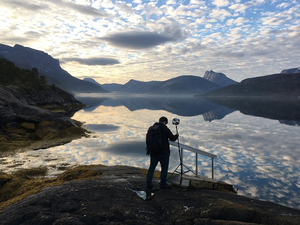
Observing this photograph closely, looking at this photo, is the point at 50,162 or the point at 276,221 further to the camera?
the point at 50,162

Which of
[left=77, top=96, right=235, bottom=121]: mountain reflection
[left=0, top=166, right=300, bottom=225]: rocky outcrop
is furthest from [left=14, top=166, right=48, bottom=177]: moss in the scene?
[left=77, top=96, right=235, bottom=121]: mountain reflection

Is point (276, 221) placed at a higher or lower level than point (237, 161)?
higher

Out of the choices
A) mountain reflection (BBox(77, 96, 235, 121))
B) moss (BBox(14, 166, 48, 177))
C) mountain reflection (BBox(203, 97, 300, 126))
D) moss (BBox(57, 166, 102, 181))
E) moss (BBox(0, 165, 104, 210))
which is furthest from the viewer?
mountain reflection (BBox(77, 96, 235, 121))

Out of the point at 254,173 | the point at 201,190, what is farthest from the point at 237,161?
the point at 201,190

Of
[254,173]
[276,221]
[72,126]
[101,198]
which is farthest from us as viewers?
[72,126]

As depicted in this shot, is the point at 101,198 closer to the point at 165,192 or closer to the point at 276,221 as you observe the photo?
the point at 165,192

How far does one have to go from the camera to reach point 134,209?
21.7ft

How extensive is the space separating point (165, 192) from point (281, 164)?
13.8 m

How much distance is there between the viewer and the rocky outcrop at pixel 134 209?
234 inches

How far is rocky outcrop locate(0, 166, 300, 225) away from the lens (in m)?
5.95

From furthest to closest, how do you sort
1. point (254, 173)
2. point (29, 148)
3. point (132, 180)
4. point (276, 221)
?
point (29, 148)
point (254, 173)
point (132, 180)
point (276, 221)

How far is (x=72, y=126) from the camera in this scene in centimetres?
2980

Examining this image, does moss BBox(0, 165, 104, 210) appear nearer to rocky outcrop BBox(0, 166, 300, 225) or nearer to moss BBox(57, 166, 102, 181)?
moss BBox(57, 166, 102, 181)

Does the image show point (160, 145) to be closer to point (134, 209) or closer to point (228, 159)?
point (134, 209)
